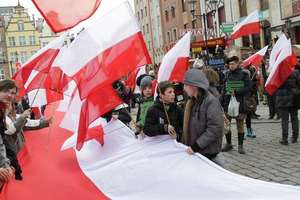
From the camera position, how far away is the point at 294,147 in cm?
930

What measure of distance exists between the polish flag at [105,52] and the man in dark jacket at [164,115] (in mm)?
521

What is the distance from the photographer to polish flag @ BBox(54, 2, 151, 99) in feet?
17.6

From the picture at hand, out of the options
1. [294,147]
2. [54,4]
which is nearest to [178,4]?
[294,147]

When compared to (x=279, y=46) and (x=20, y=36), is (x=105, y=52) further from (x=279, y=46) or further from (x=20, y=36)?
(x=20, y=36)

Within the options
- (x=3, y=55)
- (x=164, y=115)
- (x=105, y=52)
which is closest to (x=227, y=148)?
(x=164, y=115)

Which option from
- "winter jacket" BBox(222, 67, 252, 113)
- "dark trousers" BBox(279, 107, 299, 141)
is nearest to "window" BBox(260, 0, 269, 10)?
"dark trousers" BBox(279, 107, 299, 141)

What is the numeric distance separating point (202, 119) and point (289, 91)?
4.93m

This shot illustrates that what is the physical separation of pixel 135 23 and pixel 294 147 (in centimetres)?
492

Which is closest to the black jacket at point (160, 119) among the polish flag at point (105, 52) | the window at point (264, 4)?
the polish flag at point (105, 52)

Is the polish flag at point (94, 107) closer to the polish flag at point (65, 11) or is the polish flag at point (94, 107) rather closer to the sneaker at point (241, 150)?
the polish flag at point (65, 11)

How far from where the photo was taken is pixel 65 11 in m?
5.71

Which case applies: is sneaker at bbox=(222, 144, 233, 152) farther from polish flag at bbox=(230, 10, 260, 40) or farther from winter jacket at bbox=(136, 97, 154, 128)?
polish flag at bbox=(230, 10, 260, 40)

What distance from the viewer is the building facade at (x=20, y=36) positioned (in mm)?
98250

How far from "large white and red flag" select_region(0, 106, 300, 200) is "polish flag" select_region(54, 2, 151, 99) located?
3.34 ft
